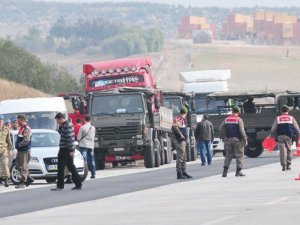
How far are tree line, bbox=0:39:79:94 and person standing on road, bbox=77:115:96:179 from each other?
83.5m

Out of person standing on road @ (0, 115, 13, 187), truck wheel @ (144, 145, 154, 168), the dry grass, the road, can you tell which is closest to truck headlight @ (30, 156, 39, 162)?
the road

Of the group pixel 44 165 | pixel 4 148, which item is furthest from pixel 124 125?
pixel 4 148

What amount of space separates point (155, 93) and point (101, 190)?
16.3m

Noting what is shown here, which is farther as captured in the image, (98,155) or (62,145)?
(98,155)

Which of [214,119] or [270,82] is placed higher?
[214,119]

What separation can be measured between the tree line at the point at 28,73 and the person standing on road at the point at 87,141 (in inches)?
3288

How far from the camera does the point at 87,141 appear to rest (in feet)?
127

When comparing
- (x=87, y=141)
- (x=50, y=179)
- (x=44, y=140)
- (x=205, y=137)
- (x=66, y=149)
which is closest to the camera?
(x=66, y=149)

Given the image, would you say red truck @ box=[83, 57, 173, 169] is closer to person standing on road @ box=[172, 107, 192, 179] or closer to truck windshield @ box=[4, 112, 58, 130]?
truck windshield @ box=[4, 112, 58, 130]

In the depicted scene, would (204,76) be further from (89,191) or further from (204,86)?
(89,191)

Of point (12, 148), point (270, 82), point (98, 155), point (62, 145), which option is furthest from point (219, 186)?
point (270, 82)

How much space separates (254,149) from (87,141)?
50.2 ft

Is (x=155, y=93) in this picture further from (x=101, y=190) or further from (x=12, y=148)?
(x=101, y=190)

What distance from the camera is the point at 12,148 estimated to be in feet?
115
